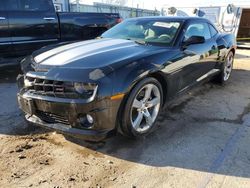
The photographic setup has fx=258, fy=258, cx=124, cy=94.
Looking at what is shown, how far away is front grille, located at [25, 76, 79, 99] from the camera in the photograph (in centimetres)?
263

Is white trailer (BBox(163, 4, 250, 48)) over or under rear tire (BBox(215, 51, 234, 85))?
over

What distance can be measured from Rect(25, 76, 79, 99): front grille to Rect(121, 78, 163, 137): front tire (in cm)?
62

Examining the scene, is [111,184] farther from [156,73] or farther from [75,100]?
[156,73]

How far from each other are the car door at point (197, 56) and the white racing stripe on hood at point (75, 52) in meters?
1.01

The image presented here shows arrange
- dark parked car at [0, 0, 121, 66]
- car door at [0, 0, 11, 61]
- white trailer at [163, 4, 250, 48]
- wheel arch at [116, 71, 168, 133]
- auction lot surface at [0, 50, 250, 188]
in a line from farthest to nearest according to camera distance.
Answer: white trailer at [163, 4, 250, 48], dark parked car at [0, 0, 121, 66], car door at [0, 0, 11, 61], wheel arch at [116, 71, 168, 133], auction lot surface at [0, 50, 250, 188]

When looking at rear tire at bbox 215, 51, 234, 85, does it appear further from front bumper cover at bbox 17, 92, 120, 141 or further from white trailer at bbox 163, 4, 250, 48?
white trailer at bbox 163, 4, 250, 48

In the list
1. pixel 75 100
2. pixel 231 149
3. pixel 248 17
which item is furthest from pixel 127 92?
pixel 248 17

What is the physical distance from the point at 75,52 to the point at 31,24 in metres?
2.84

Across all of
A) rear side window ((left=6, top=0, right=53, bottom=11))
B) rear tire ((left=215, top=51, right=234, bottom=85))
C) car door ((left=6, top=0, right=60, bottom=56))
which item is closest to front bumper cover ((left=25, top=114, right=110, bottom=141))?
car door ((left=6, top=0, right=60, bottom=56))

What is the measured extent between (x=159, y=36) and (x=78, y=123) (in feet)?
6.30

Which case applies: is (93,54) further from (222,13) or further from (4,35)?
(222,13)

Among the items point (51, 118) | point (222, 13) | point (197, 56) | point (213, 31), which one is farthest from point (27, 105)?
point (222, 13)

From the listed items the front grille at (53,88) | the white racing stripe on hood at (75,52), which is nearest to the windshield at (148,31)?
the white racing stripe on hood at (75,52)

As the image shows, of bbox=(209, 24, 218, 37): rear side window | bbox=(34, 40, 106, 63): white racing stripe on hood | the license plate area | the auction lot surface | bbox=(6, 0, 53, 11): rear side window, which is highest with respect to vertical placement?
bbox=(6, 0, 53, 11): rear side window
